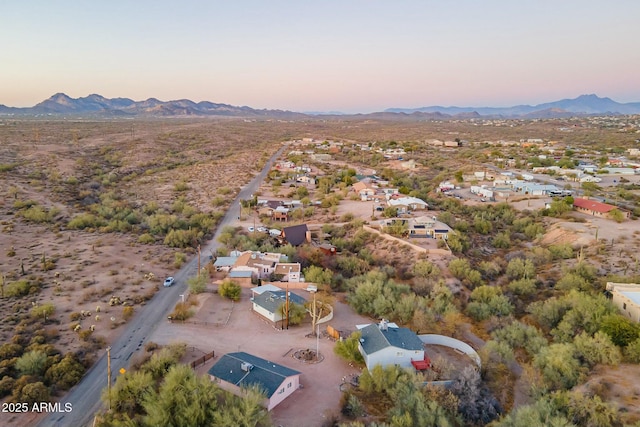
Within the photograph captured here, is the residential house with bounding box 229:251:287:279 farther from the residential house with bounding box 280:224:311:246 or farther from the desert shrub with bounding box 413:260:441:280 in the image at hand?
the desert shrub with bounding box 413:260:441:280

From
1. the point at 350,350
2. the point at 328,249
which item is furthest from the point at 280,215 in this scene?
the point at 350,350

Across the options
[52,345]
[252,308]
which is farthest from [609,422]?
[52,345]

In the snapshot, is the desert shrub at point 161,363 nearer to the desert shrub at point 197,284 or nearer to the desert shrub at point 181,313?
the desert shrub at point 181,313

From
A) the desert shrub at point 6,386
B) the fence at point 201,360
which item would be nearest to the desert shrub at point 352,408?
the fence at point 201,360

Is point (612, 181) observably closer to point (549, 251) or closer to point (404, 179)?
point (404, 179)

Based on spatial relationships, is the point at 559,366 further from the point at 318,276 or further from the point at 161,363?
the point at 161,363

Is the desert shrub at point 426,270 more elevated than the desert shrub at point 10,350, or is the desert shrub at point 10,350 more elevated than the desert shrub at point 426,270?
the desert shrub at point 10,350

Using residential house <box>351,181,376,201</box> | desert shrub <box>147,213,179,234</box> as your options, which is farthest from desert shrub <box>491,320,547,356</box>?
residential house <box>351,181,376,201</box>
